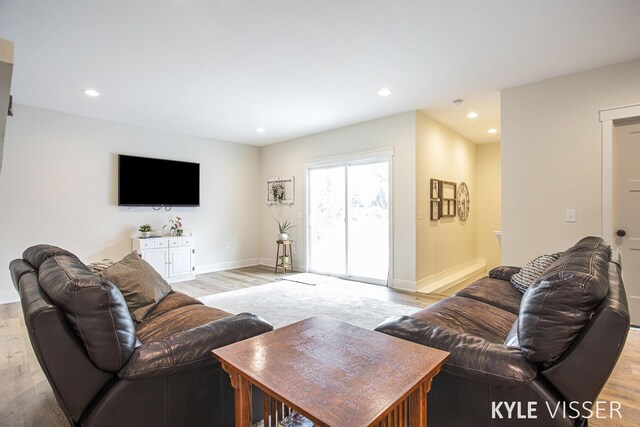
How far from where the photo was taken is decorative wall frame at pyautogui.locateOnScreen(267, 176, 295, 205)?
6391 mm

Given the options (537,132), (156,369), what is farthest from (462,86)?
(156,369)

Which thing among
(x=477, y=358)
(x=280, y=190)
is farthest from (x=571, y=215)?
(x=280, y=190)

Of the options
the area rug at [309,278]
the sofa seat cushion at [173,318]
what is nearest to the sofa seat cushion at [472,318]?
the sofa seat cushion at [173,318]

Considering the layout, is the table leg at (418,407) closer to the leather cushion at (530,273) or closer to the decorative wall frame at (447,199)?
the leather cushion at (530,273)

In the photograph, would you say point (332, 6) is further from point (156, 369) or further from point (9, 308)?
point (9, 308)

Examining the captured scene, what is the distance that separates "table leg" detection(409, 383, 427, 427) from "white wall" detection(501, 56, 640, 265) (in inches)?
128

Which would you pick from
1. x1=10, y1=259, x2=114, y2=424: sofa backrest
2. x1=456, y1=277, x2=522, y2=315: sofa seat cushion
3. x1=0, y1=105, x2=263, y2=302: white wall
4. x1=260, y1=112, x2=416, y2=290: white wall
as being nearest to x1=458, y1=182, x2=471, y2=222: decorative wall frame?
x1=260, y1=112, x2=416, y2=290: white wall

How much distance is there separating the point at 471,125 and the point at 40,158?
6445mm

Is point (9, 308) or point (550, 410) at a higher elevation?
point (550, 410)

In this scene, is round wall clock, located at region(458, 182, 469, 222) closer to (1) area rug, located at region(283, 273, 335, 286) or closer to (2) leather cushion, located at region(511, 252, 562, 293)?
(1) area rug, located at region(283, 273, 335, 286)

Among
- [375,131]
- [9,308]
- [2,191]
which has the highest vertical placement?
[375,131]

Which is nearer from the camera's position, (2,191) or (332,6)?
(332,6)

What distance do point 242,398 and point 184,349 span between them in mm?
334

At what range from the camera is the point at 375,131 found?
5066 mm
